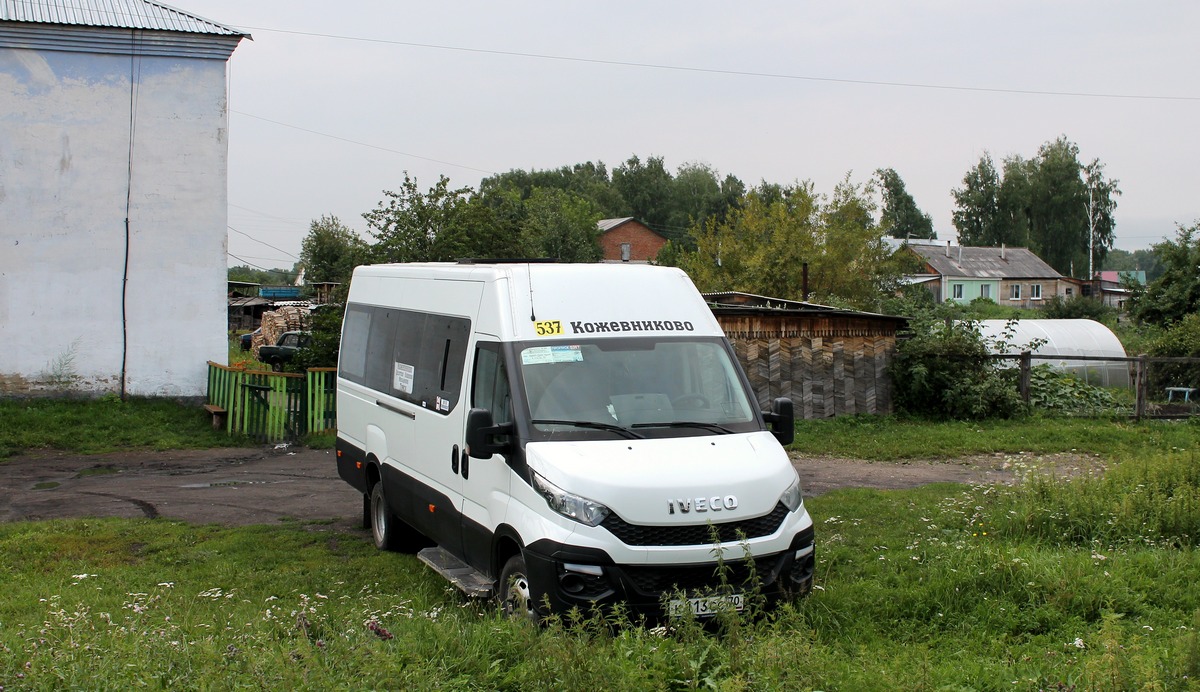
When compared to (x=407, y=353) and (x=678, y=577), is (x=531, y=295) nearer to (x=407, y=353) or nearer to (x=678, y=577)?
(x=407, y=353)

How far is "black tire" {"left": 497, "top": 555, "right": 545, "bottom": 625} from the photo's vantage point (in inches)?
237

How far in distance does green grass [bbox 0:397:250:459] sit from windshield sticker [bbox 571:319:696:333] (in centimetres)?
1117

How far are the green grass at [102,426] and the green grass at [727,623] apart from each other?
6425 mm

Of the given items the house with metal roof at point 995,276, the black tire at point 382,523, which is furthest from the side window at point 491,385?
the house with metal roof at point 995,276

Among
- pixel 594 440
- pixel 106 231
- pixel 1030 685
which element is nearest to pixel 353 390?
pixel 594 440

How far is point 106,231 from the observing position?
17906mm

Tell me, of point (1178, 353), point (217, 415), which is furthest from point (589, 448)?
point (1178, 353)

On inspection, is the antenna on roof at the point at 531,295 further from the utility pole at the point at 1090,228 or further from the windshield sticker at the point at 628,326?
the utility pole at the point at 1090,228

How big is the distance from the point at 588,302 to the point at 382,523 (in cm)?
344

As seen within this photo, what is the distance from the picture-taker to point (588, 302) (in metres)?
7.17

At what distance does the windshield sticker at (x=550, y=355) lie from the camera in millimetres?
6789

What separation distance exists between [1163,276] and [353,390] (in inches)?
1118

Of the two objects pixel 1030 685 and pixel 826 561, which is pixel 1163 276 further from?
pixel 1030 685

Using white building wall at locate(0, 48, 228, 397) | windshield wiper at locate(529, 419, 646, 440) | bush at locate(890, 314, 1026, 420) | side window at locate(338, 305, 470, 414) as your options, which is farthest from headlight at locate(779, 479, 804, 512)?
white building wall at locate(0, 48, 228, 397)
